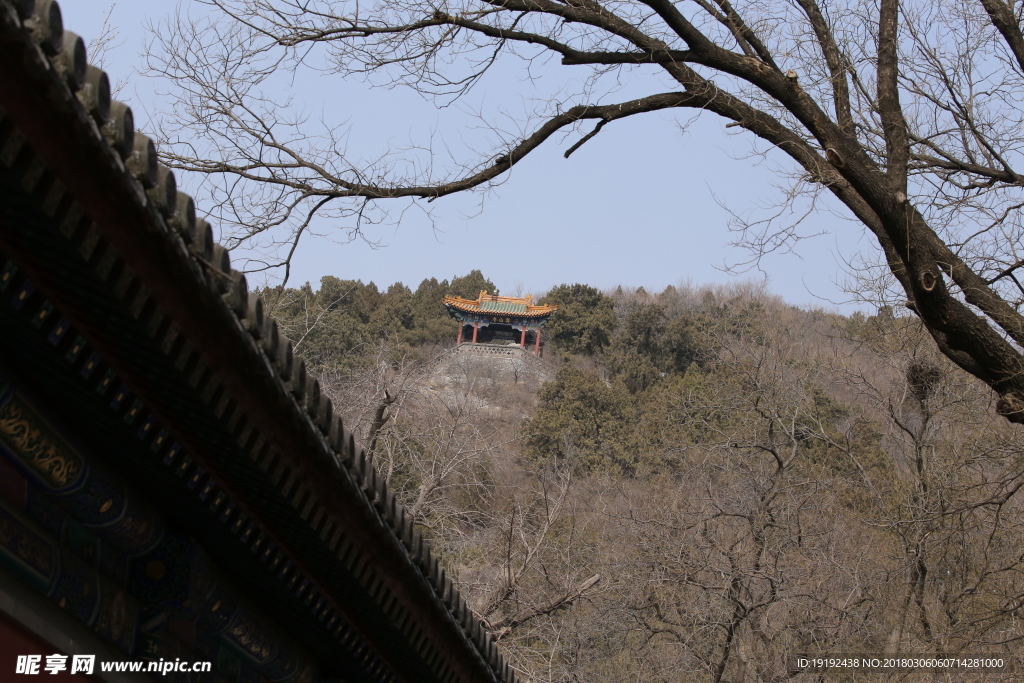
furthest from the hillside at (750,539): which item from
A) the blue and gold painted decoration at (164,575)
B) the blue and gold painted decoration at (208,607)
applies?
the blue and gold painted decoration at (164,575)

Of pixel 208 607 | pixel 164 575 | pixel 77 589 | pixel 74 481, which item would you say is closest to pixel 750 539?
pixel 208 607

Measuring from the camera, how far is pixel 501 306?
152ft

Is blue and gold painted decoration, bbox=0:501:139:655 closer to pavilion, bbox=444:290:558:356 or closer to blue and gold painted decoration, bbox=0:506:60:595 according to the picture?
blue and gold painted decoration, bbox=0:506:60:595

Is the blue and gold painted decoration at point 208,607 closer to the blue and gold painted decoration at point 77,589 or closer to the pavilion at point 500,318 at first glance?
the blue and gold painted decoration at point 77,589

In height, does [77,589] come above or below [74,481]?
below

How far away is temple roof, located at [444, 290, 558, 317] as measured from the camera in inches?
1780

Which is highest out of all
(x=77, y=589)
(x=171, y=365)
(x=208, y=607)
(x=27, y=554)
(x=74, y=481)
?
(x=171, y=365)

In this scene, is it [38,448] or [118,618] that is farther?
[118,618]

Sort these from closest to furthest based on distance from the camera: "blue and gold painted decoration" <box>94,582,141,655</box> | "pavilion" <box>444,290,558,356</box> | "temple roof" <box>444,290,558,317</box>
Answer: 1. "blue and gold painted decoration" <box>94,582,141,655</box>
2. "temple roof" <box>444,290,558,317</box>
3. "pavilion" <box>444,290,558,356</box>

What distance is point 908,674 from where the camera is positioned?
991 centimetres

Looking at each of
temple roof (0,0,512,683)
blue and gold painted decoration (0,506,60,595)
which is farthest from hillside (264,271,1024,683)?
blue and gold painted decoration (0,506,60,595)

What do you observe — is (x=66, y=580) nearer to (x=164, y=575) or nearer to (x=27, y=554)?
(x=27, y=554)

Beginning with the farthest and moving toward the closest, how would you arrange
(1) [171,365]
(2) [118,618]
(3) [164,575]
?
(3) [164,575]
(2) [118,618]
(1) [171,365]

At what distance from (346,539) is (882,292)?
5.65 metres
